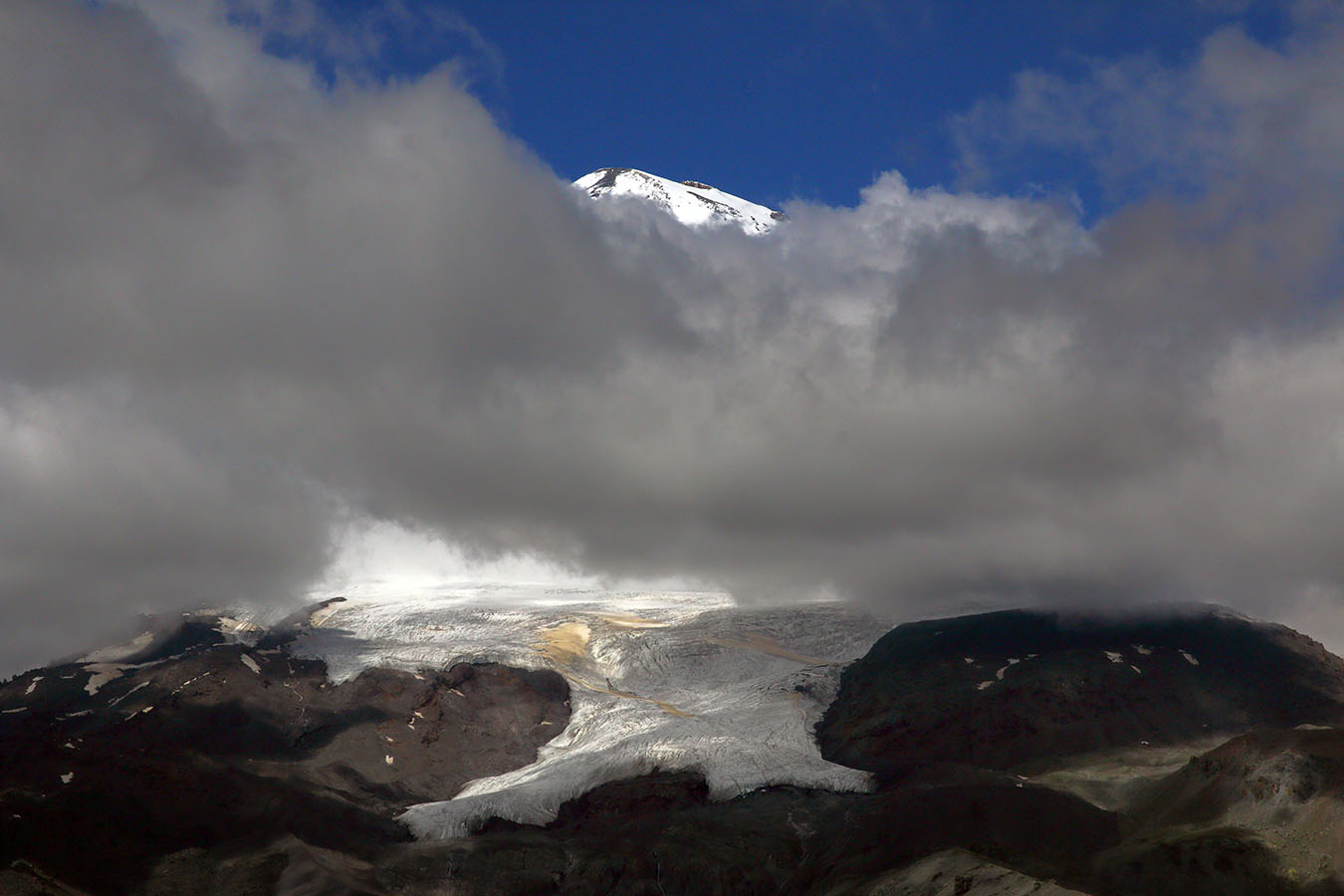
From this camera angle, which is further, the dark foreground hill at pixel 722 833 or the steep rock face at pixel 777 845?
the steep rock face at pixel 777 845

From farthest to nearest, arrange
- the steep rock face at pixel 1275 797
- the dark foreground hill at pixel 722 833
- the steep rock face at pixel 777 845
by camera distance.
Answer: the steep rock face at pixel 777 845 → the dark foreground hill at pixel 722 833 → the steep rock face at pixel 1275 797

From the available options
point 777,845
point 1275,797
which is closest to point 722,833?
point 777,845

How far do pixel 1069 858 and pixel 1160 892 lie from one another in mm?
14070

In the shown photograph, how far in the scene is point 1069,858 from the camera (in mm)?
136625

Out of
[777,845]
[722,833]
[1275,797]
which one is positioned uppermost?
[1275,797]

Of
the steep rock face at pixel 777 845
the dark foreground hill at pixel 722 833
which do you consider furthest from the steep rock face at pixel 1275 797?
the steep rock face at pixel 777 845

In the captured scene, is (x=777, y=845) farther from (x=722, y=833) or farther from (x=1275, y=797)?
(x=1275, y=797)

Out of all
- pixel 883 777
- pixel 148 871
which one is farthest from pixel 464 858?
pixel 883 777

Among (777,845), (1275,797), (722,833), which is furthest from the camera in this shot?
(722,833)

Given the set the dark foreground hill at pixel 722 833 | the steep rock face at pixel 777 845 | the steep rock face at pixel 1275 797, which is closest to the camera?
the steep rock face at pixel 1275 797

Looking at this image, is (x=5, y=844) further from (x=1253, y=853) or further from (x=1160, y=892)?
(x=1253, y=853)

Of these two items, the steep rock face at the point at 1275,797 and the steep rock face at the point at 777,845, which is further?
the steep rock face at the point at 777,845

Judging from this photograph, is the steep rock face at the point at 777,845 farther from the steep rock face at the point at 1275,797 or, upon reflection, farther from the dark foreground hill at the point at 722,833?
the steep rock face at the point at 1275,797

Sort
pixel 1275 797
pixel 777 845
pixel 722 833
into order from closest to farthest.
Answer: pixel 1275 797 < pixel 777 845 < pixel 722 833
